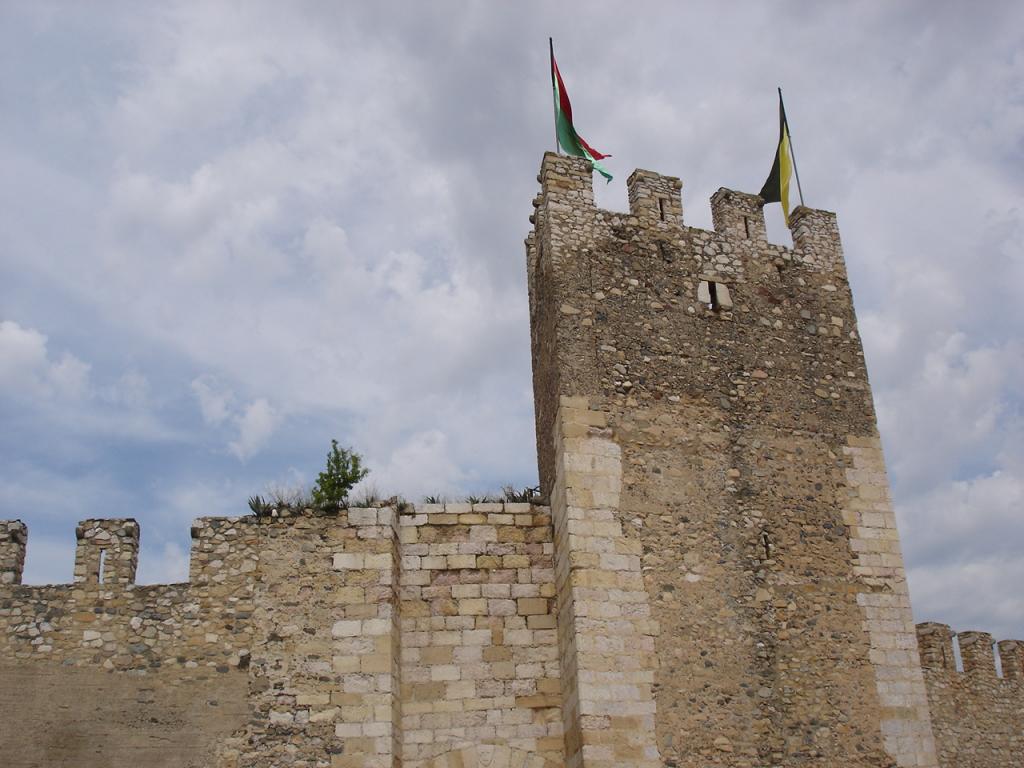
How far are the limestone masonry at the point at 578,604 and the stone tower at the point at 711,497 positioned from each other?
0.03 meters

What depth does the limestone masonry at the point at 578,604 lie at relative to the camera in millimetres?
10008

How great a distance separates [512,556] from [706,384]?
2.98 metres

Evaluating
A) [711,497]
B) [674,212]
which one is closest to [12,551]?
[711,497]

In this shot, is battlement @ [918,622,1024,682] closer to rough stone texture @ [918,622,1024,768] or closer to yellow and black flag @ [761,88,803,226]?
rough stone texture @ [918,622,1024,768]

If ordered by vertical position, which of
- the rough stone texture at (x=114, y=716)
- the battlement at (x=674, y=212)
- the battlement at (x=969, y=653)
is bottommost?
the rough stone texture at (x=114, y=716)

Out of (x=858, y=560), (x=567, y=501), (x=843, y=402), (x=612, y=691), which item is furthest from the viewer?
(x=843, y=402)

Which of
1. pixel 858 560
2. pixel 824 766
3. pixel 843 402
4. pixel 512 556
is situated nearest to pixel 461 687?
pixel 512 556

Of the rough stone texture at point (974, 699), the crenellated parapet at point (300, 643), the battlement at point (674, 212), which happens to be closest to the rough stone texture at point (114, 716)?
the crenellated parapet at point (300, 643)

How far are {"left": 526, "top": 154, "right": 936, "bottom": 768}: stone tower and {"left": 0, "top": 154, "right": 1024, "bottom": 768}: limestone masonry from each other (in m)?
0.03

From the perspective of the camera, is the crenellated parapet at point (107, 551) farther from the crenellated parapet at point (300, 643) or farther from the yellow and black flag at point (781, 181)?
the yellow and black flag at point (781, 181)

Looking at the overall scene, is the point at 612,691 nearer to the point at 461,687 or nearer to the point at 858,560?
the point at 461,687

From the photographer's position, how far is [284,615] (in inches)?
416

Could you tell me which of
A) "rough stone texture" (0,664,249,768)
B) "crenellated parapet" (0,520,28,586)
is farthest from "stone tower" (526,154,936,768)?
"crenellated parapet" (0,520,28,586)

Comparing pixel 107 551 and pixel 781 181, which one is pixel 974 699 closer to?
pixel 781 181
